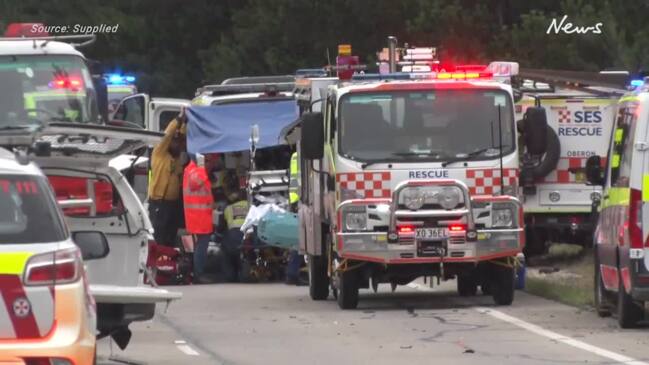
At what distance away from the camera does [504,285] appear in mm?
18000

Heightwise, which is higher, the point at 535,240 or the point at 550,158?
the point at 550,158

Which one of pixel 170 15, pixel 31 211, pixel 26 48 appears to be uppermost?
pixel 170 15

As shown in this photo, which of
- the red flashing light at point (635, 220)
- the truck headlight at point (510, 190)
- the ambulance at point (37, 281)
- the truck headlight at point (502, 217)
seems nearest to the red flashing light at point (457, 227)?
the truck headlight at point (502, 217)

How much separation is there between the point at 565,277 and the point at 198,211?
16.7 ft

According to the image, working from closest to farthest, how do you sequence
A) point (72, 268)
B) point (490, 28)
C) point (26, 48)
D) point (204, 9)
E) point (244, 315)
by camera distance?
point (72, 268)
point (244, 315)
point (26, 48)
point (490, 28)
point (204, 9)

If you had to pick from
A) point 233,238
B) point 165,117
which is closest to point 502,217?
point 233,238

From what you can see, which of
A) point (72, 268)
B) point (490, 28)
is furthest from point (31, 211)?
point (490, 28)

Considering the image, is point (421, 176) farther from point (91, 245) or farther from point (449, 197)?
point (91, 245)

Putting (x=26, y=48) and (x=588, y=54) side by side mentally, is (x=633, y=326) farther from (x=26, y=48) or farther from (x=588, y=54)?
(x=588, y=54)

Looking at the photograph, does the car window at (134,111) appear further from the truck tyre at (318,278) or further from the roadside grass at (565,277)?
the truck tyre at (318,278)

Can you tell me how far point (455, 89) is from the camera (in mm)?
17953

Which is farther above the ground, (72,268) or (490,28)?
(490,28)

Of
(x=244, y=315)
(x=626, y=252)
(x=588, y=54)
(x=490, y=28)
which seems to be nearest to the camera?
(x=626, y=252)

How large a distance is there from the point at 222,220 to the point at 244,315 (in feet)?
21.1
